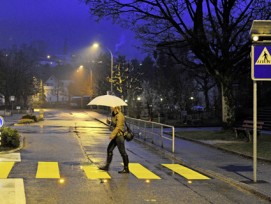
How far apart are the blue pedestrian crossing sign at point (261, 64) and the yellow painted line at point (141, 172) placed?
3.54m

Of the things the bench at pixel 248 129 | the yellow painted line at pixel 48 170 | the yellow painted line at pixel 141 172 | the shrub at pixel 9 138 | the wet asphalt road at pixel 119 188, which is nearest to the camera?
the wet asphalt road at pixel 119 188

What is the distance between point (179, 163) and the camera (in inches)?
601

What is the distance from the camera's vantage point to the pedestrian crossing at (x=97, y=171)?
11.6 meters

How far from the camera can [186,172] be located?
13.0 m

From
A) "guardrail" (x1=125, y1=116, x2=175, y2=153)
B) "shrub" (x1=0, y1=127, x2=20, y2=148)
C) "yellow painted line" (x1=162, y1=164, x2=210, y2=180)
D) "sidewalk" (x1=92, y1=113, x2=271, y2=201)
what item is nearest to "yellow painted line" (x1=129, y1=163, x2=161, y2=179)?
"yellow painted line" (x1=162, y1=164, x2=210, y2=180)

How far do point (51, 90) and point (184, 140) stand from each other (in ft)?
433

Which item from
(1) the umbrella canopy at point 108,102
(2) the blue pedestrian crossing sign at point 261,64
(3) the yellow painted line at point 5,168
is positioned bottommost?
(3) the yellow painted line at point 5,168

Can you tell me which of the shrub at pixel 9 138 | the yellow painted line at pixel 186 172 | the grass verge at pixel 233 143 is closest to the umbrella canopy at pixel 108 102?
the yellow painted line at pixel 186 172

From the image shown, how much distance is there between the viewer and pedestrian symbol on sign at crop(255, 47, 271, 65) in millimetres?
10672

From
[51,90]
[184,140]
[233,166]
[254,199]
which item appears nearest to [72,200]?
[254,199]

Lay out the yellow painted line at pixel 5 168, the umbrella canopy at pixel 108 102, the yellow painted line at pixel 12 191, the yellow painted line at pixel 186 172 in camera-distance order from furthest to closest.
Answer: the umbrella canopy at pixel 108 102 < the yellow painted line at pixel 186 172 < the yellow painted line at pixel 5 168 < the yellow painted line at pixel 12 191

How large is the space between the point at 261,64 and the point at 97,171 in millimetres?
5037

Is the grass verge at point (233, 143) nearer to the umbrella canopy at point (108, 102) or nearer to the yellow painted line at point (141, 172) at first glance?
the yellow painted line at point (141, 172)

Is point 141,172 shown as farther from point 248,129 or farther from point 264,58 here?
point 248,129
